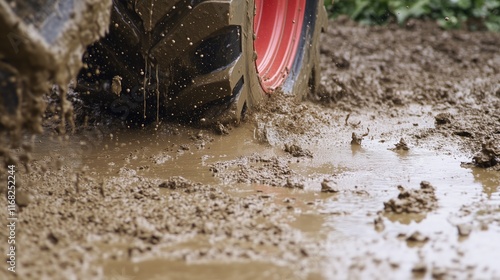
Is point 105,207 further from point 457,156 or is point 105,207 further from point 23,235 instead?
point 457,156

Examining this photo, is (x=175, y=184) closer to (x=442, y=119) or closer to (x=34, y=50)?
(x=34, y=50)

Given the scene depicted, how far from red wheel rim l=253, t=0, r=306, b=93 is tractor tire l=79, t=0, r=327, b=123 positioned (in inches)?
10.5

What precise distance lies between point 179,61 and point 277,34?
1.15 metres

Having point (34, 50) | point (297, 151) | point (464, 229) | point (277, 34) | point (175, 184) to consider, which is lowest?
point (464, 229)

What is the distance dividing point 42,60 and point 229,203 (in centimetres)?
91

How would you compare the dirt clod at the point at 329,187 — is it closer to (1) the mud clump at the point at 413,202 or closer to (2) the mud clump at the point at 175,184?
(1) the mud clump at the point at 413,202

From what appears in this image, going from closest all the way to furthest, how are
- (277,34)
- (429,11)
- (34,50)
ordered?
(34,50) → (277,34) → (429,11)

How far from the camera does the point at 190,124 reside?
3.73m

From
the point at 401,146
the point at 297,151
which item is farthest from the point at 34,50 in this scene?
the point at 401,146

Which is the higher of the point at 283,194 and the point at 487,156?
the point at 487,156

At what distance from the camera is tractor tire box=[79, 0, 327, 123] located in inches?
128

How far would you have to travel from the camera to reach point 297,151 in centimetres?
352

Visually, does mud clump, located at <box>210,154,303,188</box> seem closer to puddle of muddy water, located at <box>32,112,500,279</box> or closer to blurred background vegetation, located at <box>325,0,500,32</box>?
puddle of muddy water, located at <box>32,112,500,279</box>

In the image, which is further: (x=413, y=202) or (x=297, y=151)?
(x=297, y=151)
